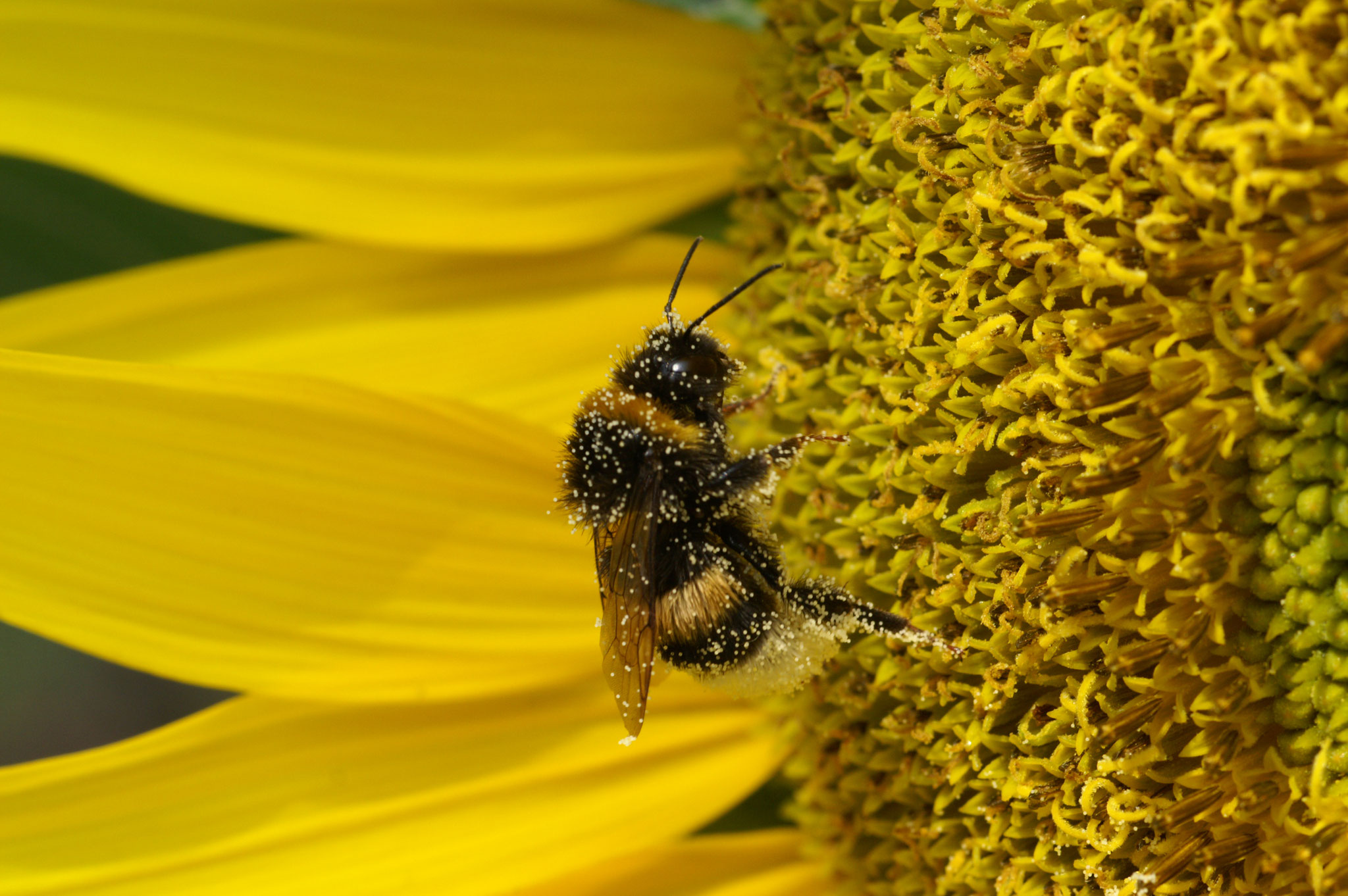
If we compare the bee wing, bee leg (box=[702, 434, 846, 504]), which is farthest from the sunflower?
the bee wing

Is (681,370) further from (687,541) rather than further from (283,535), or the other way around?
(283,535)

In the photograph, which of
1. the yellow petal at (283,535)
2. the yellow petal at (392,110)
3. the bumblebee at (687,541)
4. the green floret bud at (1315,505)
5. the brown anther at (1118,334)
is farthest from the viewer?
the yellow petal at (392,110)

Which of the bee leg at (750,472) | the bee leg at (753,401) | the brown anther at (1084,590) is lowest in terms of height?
the brown anther at (1084,590)

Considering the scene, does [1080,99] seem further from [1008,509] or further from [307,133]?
[307,133]

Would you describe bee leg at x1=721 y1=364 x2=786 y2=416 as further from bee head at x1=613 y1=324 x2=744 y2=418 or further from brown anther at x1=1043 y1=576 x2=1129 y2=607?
brown anther at x1=1043 y1=576 x2=1129 y2=607

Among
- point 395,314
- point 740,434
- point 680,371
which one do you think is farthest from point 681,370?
point 395,314

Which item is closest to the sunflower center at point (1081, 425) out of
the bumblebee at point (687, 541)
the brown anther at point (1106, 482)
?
the brown anther at point (1106, 482)

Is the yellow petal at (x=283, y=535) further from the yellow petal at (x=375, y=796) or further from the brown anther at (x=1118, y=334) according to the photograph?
the brown anther at (x=1118, y=334)
